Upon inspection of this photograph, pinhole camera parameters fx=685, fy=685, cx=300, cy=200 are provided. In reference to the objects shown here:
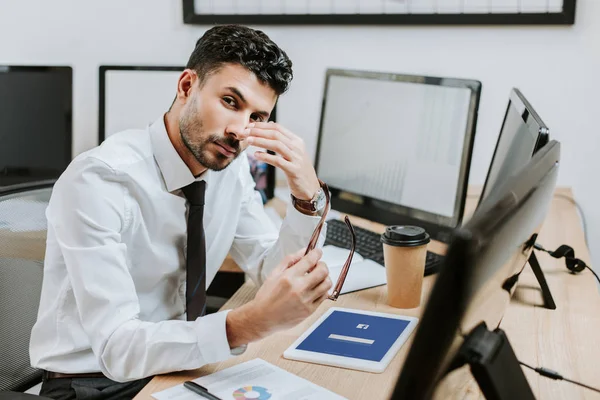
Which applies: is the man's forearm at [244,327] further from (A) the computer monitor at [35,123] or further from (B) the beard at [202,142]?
(A) the computer monitor at [35,123]

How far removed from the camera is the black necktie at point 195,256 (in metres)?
1.34

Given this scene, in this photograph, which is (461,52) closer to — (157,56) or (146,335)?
(157,56)

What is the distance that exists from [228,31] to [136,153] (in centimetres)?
31

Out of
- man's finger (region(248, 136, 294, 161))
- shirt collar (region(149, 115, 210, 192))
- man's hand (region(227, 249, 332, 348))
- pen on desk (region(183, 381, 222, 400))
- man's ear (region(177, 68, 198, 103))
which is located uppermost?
man's ear (region(177, 68, 198, 103))

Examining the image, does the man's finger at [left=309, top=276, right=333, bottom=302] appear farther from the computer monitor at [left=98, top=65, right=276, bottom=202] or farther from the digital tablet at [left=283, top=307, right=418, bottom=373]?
the computer monitor at [left=98, top=65, right=276, bottom=202]

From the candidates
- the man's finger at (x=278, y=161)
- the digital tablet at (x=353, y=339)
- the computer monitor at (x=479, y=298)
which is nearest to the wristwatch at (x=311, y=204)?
the man's finger at (x=278, y=161)

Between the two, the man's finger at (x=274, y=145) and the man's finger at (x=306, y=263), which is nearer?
the man's finger at (x=306, y=263)

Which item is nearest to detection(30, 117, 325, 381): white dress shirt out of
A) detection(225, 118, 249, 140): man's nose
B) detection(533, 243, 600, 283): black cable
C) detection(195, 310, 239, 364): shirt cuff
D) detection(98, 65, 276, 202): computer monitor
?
detection(195, 310, 239, 364): shirt cuff

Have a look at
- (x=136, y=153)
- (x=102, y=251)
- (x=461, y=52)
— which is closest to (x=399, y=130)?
(x=461, y=52)

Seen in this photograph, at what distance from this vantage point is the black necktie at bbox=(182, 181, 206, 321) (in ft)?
4.38

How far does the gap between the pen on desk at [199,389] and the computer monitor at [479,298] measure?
0.43m

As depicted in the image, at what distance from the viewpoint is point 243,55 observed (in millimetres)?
1324

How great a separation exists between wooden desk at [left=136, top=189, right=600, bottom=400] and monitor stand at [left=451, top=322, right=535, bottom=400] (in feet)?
Result: 0.15

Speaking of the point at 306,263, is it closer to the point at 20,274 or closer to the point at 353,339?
the point at 353,339
